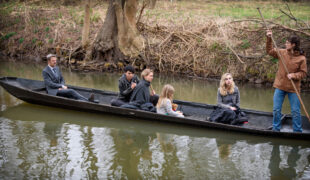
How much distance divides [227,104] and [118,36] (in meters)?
7.23

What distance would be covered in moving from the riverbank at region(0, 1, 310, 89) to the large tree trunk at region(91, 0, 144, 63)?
28 centimetres

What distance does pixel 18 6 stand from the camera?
61.9ft

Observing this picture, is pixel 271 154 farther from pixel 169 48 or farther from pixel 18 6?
pixel 18 6

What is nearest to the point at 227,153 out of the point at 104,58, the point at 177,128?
the point at 177,128

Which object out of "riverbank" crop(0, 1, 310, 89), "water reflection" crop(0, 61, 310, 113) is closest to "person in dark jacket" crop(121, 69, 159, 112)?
"water reflection" crop(0, 61, 310, 113)

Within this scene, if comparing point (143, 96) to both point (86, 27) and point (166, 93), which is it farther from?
point (86, 27)

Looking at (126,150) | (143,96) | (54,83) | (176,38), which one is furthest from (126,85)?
(176,38)

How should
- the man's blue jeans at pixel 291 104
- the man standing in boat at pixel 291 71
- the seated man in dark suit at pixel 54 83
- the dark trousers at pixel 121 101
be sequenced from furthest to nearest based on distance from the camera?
the seated man in dark suit at pixel 54 83, the dark trousers at pixel 121 101, the man's blue jeans at pixel 291 104, the man standing in boat at pixel 291 71

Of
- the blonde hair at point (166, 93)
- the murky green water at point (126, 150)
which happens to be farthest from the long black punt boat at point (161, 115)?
the blonde hair at point (166, 93)

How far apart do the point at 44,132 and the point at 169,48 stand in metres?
7.31

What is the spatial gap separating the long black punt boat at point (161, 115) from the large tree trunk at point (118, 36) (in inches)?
185

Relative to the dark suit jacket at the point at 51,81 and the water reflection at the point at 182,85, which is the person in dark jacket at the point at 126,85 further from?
the water reflection at the point at 182,85

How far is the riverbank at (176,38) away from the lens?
1210 centimetres

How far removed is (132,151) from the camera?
21.1 feet
